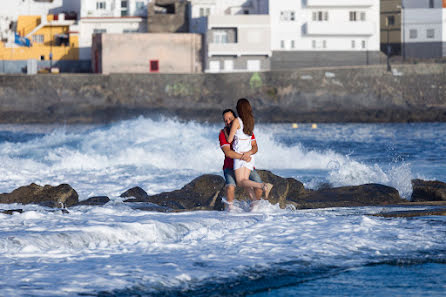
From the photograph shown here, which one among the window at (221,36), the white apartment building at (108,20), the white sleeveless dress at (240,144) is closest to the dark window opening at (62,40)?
the white apartment building at (108,20)

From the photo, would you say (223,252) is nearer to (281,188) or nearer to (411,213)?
(411,213)

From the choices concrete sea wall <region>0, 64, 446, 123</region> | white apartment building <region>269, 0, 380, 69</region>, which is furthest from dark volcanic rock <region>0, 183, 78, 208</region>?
white apartment building <region>269, 0, 380, 69</region>

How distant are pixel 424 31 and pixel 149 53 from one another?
2172 centimetres

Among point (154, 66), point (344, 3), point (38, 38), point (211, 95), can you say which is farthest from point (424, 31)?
point (38, 38)

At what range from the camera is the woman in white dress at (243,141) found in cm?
927

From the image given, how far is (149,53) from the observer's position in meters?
54.8

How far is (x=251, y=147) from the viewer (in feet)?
31.4

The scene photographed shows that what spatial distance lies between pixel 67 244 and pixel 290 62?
159ft

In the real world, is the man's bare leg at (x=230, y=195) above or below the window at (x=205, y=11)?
below

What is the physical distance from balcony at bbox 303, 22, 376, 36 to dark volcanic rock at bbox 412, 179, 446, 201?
146 feet

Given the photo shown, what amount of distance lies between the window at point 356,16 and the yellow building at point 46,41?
21.3 meters

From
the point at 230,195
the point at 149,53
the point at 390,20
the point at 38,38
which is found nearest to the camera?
the point at 230,195

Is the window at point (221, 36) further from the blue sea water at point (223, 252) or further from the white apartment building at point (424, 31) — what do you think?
the blue sea water at point (223, 252)

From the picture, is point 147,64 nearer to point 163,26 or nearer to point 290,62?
point 163,26
